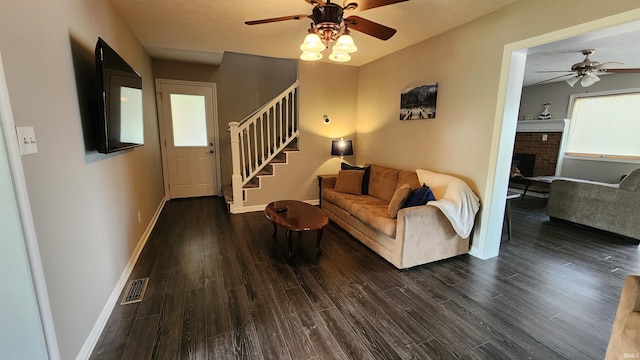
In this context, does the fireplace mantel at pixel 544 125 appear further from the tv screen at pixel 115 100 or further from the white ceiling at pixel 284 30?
the tv screen at pixel 115 100

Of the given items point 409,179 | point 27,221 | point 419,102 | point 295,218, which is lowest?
point 295,218

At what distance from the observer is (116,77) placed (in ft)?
6.36

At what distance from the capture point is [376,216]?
2859 millimetres

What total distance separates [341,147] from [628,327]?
3.82 m

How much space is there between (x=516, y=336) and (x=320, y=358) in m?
1.34

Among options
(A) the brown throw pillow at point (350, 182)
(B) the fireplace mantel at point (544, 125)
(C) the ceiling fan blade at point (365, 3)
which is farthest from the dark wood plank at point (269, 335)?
(B) the fireplace mantel at point (544, 125)

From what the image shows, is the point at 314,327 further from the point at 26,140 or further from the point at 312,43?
the point at 312,43

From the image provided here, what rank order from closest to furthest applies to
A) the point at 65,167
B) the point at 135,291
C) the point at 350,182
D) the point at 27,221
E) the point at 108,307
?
the point at 27,221, the point at 65,167, the point at 108,307, the point at 135,291, the point at 350,182

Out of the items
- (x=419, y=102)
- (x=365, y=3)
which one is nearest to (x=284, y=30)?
(x=365, y=3)

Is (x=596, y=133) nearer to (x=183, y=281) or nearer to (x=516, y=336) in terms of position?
(x=516, y=336)

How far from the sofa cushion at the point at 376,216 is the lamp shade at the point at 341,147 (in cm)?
147

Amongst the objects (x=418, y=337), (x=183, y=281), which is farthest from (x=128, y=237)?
(x=418, y=337)

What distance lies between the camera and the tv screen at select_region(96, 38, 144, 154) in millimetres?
1721

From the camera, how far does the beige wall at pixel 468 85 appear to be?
2283mm
